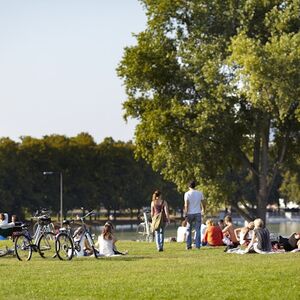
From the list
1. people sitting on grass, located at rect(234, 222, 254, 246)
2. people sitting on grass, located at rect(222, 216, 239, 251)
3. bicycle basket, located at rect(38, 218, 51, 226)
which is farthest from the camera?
people sitting on grass, located at rect(222, 216, 239, 251)

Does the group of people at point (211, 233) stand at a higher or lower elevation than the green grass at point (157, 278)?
higher

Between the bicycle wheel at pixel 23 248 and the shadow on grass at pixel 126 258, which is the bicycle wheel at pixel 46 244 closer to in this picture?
the bicycle wheel at pixel 23 248

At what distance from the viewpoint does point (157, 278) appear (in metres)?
18.1

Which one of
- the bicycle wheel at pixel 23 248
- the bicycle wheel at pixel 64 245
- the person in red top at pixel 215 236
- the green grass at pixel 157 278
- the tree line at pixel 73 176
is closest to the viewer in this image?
the green grass at pixel 157 278

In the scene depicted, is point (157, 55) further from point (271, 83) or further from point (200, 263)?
point (200, 263)

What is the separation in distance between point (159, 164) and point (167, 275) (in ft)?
112

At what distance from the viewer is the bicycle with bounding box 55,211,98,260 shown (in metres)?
23.6

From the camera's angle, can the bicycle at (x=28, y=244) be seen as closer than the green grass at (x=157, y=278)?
No

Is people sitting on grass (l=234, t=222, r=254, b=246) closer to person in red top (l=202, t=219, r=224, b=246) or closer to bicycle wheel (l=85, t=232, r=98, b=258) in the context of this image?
person in red top (l=202, t=219, r=224, b=246)

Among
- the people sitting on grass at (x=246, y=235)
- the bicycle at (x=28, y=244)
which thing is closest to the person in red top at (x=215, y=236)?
the people sitting on grass at (x=246, y=235)

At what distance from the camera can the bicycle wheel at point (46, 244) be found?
2441 centimetres

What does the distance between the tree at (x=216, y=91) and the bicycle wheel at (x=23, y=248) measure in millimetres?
23849

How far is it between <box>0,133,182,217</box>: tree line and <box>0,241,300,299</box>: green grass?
81.2 metres

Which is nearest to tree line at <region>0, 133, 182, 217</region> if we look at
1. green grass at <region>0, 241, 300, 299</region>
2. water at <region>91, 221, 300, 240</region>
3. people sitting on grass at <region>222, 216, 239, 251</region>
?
water at <region>91, 221, 300, 240</region>
